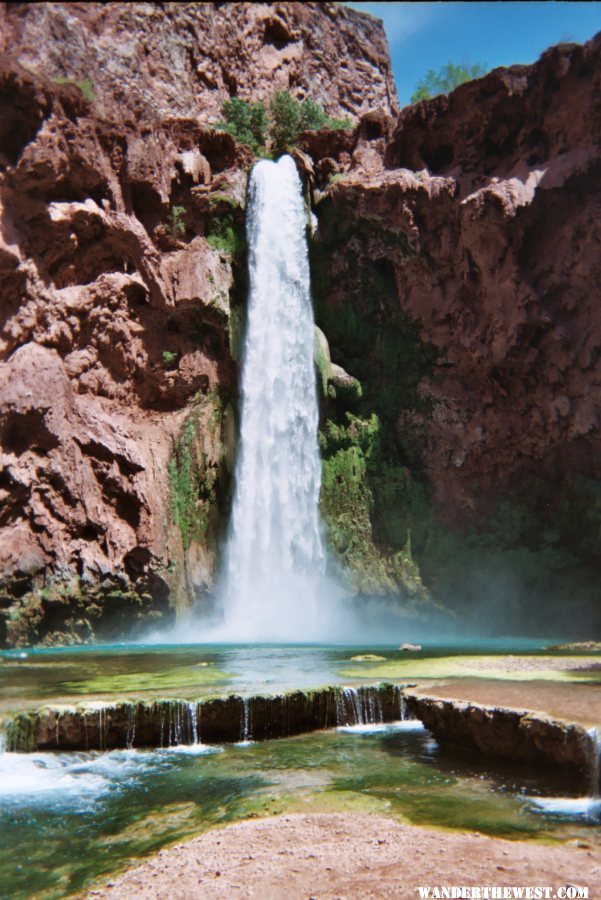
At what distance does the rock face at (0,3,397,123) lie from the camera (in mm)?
27812

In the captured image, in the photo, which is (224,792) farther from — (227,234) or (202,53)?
(202,53)

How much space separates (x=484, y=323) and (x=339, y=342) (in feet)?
17.5

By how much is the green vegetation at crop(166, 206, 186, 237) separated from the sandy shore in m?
22.4

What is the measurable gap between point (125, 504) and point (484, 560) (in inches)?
459

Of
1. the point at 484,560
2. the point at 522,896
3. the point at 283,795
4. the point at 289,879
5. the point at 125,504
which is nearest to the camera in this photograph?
the point at 522,896

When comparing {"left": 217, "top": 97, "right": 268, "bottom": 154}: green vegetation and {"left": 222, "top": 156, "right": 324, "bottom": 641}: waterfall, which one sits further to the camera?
{"left": 217, "top": 97, "right": 268, "bottom": 154}: green vegetation

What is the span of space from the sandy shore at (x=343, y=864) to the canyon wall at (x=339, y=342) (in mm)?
15226

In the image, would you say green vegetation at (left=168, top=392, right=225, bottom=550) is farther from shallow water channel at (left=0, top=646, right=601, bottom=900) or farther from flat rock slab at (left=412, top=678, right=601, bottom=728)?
flat rock slab at (left=412, top=678, right=601, bottom=728)

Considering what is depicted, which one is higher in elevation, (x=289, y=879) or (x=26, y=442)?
(x=26, y=442)

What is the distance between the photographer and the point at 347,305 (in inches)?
1066

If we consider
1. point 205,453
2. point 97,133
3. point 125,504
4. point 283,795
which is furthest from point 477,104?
point 283,795

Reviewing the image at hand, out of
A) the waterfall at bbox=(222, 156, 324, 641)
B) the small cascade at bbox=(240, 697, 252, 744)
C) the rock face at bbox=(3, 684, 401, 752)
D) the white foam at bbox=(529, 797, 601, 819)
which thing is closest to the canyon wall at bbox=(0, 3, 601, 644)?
the waterfall at bbox=(222, 156, 324, 641)

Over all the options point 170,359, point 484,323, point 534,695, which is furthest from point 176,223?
point 534,695

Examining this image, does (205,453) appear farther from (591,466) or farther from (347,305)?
(591,466)
